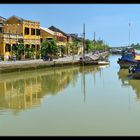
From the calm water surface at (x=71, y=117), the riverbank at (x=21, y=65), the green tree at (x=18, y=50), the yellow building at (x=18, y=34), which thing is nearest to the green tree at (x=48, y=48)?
the yellow building at (x=18, y=34)

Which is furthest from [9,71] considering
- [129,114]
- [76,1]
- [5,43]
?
[76,1]

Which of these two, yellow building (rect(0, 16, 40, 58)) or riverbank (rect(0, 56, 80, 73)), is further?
yellow building (rect(0, 16, 40, 58))

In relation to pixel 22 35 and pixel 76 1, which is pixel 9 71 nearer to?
pixel 22 35

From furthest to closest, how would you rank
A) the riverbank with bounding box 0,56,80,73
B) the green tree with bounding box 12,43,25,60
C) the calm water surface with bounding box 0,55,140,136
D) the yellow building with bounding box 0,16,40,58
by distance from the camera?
the green tree with bounding box 12,43,25,60 → the yellow building with bounding box 0,16,40,58 → the riverbank with bounding box 0,56,80,73 → the calm water surface with bounding box 0,55,140,136

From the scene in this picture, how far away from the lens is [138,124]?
12.2m

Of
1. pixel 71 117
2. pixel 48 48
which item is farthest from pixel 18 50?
pixel 71 117

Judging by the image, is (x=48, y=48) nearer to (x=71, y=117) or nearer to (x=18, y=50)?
→ (x=18, y=50)

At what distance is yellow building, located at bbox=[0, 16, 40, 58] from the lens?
5022cm

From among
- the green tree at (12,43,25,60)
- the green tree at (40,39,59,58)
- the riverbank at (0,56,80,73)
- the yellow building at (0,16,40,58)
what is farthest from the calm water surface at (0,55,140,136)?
the green tree at (40,39,59,58)

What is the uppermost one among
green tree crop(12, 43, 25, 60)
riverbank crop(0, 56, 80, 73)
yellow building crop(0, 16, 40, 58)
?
yellow building crop(0, 16, 40, 58)

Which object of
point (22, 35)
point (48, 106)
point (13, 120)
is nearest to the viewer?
point (13, 120)

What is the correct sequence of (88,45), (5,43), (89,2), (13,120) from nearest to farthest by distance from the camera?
(89,2), (13,120), (5,43), (88,45)

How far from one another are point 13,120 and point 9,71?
26.1 meters

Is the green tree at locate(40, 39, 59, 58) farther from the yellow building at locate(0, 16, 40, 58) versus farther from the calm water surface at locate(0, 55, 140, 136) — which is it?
the calm water surface at locate(0, 55, 140, 136)
